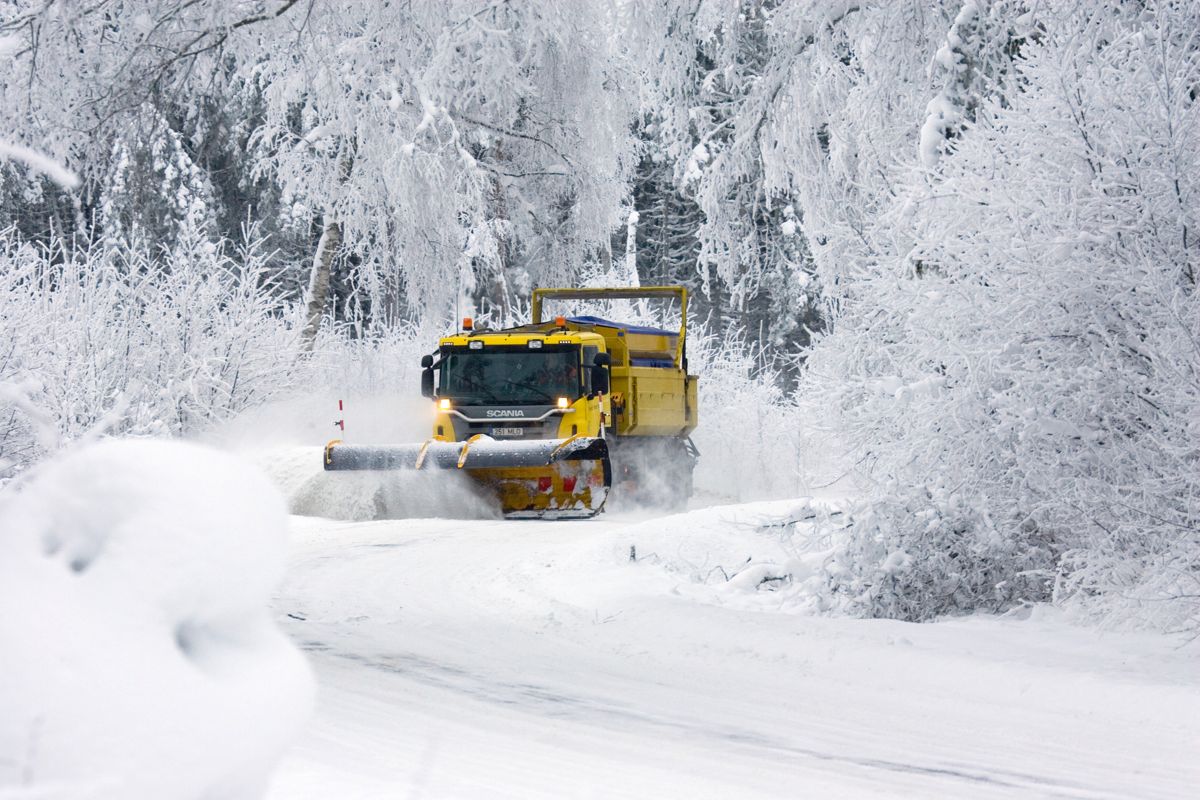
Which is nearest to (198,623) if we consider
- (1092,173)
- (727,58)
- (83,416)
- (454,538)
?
(1092,173)

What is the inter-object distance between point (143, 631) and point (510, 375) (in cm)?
1789

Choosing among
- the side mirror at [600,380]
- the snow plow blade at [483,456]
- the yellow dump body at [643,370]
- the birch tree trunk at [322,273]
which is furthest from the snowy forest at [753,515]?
the birch tree trunk at [322,273]

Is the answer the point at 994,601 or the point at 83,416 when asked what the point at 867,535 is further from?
the point at 83,416

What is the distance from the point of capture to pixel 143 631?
2.18m

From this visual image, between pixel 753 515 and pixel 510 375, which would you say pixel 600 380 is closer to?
pixel 510 375

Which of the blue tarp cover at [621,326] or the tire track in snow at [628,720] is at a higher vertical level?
the blue tarp cover at [621,326]

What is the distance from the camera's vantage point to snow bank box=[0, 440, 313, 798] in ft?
6.70

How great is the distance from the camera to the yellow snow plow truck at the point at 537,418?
59.7 feet

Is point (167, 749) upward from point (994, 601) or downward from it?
upward

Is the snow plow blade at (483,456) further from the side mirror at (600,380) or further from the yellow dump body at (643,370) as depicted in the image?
the yellow dump body at (643,370)

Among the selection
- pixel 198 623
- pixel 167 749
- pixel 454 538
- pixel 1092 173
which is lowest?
pixel 454 538

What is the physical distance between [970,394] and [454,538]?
8075 mm

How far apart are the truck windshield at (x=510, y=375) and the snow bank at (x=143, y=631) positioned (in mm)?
17277

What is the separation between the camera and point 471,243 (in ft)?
84.8
